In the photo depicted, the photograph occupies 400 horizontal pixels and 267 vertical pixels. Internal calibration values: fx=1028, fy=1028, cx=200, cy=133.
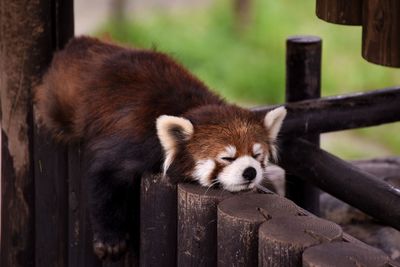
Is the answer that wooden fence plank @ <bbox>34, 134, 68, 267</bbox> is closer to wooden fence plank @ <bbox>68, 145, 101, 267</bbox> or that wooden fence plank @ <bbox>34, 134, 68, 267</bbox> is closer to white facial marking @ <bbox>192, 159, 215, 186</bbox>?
wooden fence plank @ <bbox>68, 145, 101, 267</bbox>

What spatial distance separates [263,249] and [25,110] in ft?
5.89

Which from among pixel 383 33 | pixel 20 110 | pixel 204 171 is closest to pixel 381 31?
pixel 383 33

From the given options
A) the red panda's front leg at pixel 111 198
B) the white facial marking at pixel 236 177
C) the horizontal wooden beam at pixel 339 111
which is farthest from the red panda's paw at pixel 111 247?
the horizontal wooden beam at pixel 339 111

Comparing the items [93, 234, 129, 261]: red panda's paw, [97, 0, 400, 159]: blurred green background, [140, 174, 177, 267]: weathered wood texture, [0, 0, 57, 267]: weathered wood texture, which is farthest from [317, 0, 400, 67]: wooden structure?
[97, 0, 400, 159]: blurred green background

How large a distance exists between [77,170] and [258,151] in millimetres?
870

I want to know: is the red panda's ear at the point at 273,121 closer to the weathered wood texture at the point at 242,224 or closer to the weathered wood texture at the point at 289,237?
the weathered wood texture at the point at 242,224

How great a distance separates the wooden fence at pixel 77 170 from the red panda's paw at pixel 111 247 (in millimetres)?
51

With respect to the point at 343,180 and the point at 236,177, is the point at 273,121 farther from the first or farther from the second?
the point at 343,180

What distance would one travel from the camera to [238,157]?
146 inches

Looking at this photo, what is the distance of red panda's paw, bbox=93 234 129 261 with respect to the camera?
3900 mm

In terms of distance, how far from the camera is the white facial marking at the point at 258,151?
12.4ft

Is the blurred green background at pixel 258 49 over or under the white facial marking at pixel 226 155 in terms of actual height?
under

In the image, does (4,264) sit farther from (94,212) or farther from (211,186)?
(211,186)

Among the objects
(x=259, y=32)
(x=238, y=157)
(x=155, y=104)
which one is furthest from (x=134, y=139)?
(x=259, y=32)
